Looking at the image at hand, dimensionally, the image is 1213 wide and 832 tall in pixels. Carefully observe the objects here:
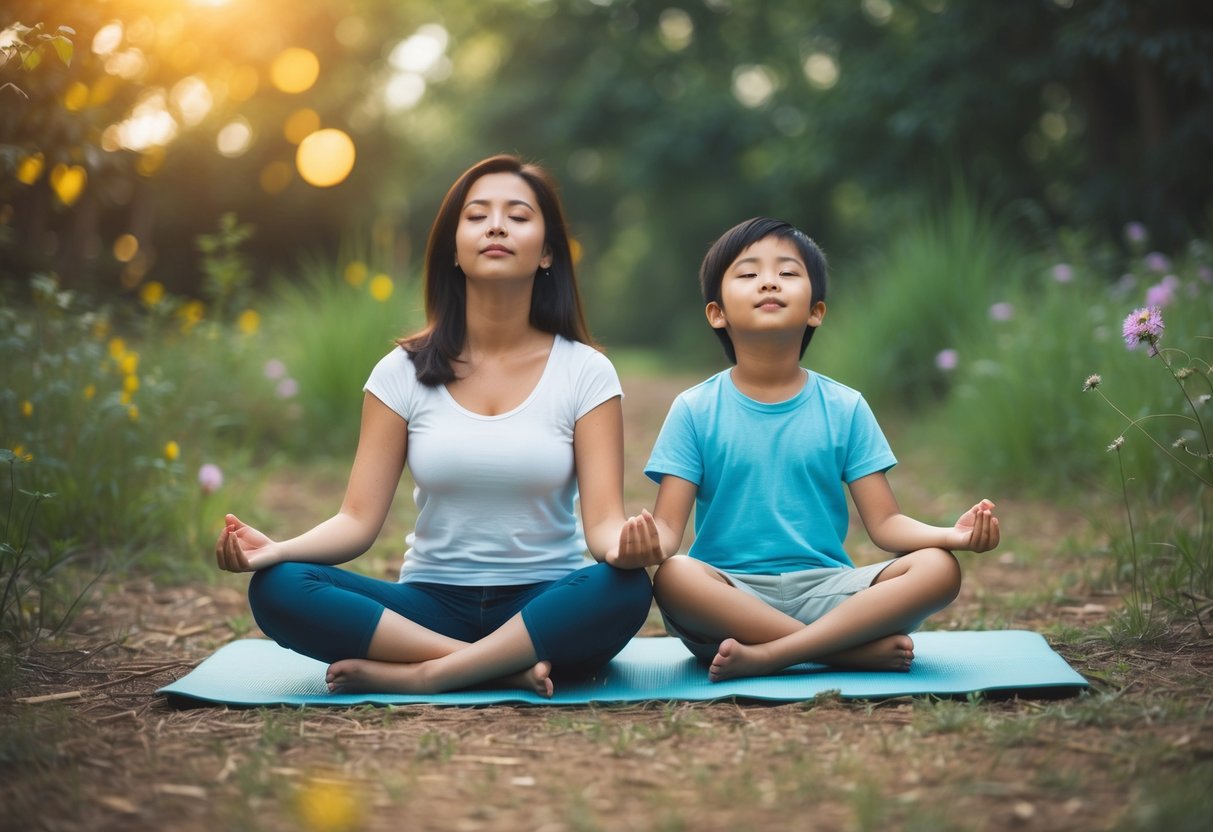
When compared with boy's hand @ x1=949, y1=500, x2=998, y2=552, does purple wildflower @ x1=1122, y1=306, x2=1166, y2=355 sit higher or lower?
higher

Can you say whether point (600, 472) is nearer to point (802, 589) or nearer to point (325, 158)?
point (802, 589)

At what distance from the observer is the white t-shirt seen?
2633 millimetres

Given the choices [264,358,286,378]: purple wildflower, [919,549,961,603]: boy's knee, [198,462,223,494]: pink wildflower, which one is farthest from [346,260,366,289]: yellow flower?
[919,549,961,603]: boy's knee

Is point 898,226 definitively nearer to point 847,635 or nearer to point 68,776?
point 847,635

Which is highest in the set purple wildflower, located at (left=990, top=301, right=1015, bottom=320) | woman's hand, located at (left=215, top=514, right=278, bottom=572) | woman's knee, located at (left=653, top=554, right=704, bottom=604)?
purple wildflower, located at (left=990, top=301, right=1015, bottom=320)

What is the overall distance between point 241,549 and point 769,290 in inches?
51.9

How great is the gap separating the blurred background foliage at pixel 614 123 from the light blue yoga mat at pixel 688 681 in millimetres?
1544

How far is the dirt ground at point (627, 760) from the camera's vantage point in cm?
177

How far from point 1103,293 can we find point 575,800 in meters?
4.65

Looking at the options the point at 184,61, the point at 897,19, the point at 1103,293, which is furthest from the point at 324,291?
the point at 897,19

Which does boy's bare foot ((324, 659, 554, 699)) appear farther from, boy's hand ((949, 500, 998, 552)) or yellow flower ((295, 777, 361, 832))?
boy's hand ((949, 500, 998, 552))

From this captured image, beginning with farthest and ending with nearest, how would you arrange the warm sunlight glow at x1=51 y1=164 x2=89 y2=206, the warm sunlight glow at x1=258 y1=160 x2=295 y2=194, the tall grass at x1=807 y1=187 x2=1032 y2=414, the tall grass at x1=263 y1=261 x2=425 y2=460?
the warm sunlight glow at x1=258 y1=160 x2=295 y2=194 → the tall grass at x1=807 y1=187 x2=1032 y2=414 → the tall grass at x1=263 y1=261 x2=425 y2=460 → the warm sunlight glow at x1=51 y1=164 x2=89 y2=206

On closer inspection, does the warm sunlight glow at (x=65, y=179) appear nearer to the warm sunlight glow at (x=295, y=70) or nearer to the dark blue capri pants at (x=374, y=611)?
the dark blue capri pants at (x=374, y=611)

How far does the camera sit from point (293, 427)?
6359 mm
